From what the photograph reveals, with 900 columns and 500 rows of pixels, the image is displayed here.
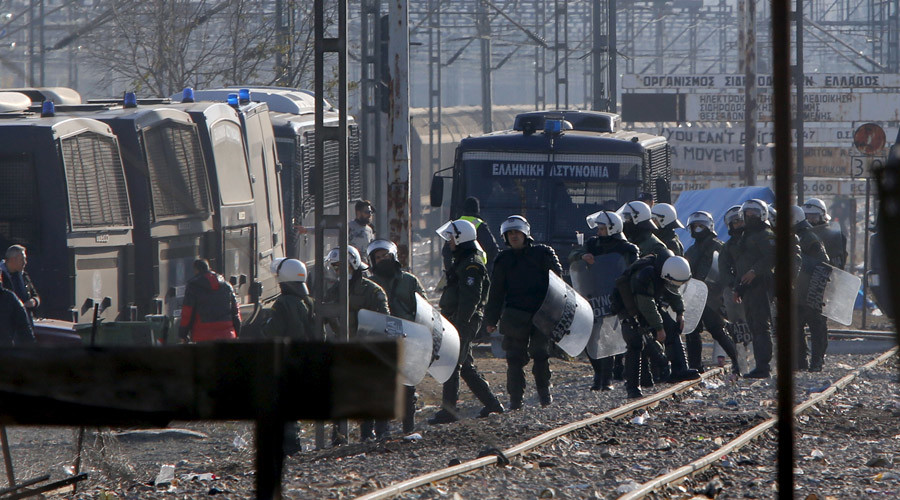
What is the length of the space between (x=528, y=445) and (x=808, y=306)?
5.79m

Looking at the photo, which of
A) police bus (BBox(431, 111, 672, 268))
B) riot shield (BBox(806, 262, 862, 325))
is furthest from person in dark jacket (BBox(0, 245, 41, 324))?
riot shield (BBox(806, 262, 862, 325))

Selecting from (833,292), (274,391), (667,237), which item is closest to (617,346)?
(667,237)

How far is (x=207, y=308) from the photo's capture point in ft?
38.4

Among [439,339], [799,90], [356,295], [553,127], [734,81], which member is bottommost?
[439,339]

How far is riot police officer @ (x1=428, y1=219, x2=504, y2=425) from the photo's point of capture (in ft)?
34.7

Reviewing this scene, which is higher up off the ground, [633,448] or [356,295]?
[356,295]

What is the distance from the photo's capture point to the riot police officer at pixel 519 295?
10.9 m

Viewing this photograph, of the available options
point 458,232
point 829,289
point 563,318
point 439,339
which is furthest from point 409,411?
point 829,289

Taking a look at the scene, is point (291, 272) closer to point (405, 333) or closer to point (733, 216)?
point (405, 333)

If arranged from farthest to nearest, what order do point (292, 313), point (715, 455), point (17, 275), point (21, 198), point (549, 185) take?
1. point (549, 185)
2. point (21, 198)
3. point (17, 275)
4. point (292, 313)
5. point (715, 455)

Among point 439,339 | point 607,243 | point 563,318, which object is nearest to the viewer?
point 439,339

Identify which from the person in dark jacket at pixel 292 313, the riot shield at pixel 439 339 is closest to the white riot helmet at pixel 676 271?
the riot shield at pixel 439 339

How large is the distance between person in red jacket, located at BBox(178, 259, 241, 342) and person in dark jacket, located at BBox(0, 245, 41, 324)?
1.37 meters

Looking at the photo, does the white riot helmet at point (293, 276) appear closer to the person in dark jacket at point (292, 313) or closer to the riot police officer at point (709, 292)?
the person in dark jacket at point (292, 313)
